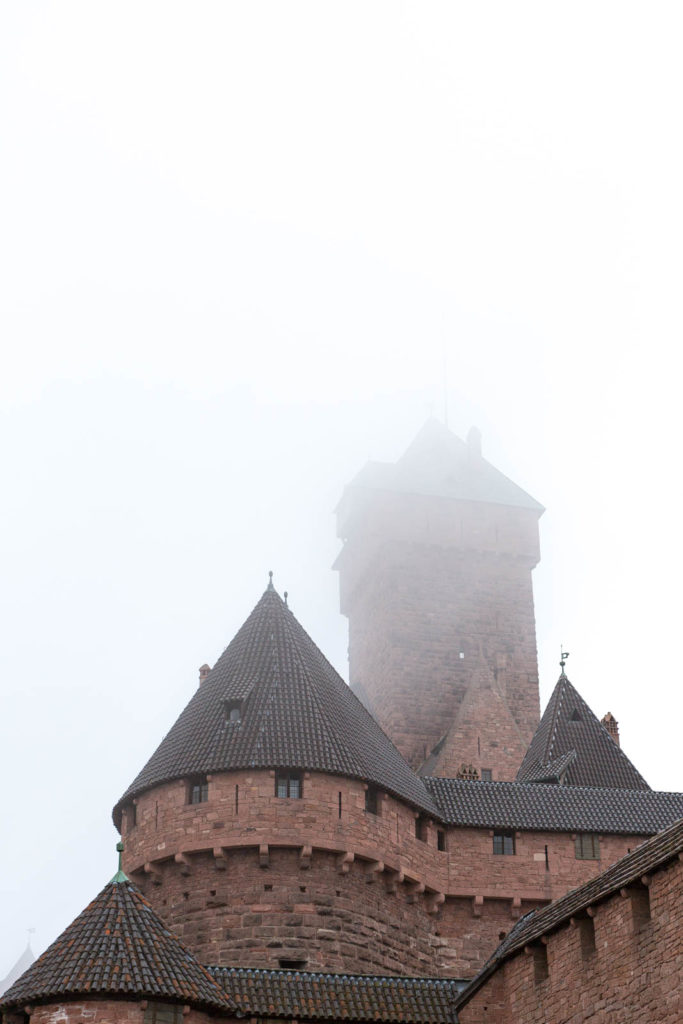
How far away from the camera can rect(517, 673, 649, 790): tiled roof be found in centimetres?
3056

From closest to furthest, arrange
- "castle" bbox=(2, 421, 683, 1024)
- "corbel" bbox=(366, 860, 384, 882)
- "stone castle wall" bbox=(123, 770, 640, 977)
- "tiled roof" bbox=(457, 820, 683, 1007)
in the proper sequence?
"tiled roof" bbox=(457, 820, 683, 1007)
"castle" bbox=(2, 421, 683, 1024)
"stone castle wall" bbox=(123, 770, 640, 977)
"corbel" bbox=(366, 860, 384, 882)

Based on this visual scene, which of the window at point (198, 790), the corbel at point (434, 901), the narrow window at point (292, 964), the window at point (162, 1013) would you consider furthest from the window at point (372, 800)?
the window at point (162, 1013)

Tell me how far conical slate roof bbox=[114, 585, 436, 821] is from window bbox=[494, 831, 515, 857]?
52.7 inches

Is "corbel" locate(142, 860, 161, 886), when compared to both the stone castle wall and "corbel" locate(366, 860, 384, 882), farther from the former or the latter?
"corbel" locate(366, 860, 384, 882)

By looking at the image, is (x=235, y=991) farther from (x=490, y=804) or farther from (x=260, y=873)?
(x=490, y=804)

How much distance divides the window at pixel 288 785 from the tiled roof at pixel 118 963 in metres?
4.20

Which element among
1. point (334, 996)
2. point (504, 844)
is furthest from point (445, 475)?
point (334, 996)

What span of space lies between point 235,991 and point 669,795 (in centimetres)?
1083

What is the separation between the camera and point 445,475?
43562 millimetres

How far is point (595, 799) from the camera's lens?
1094 inches

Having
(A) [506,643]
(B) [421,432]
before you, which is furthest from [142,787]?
(B) [421,432]

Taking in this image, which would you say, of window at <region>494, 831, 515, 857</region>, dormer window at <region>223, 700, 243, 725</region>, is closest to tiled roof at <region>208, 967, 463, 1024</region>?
window at <region>494, 831, 515, 857</region>

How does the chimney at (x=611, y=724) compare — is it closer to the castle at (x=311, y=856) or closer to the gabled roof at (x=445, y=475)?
the castle at (x=311, y=856)

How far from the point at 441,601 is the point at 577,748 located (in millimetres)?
9961
